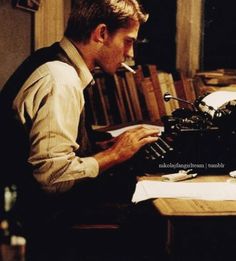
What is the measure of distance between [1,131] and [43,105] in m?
0.21

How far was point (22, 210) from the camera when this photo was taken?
8.42 ft

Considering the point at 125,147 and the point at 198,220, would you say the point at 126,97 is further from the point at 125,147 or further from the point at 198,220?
the point at 198,220

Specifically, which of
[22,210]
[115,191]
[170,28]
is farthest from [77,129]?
[170,28]

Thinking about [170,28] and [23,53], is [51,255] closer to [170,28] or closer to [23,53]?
[23,53]

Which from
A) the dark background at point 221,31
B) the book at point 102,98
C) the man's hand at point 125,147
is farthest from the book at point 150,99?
the man's hand at point 125,147

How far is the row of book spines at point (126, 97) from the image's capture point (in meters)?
4.83

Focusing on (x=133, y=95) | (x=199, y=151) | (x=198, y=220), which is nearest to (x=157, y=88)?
(x=133, y=95)

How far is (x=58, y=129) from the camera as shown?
2480 millimetres

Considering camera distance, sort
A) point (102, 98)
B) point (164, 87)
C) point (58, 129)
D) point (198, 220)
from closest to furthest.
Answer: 1. point (198, 220)
2. point (58, 129)
3. point (102, 98)
4. point (164, 87)

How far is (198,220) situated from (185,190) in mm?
361

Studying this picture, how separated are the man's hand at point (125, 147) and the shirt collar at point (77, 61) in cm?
34

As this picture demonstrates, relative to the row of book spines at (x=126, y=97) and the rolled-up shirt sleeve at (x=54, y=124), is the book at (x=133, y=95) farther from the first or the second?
the rolled-up shirt sleeve at (x=54, y=124)

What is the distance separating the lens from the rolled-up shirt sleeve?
2.47m

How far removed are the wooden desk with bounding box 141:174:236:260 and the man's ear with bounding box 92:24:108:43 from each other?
27.7 inches
